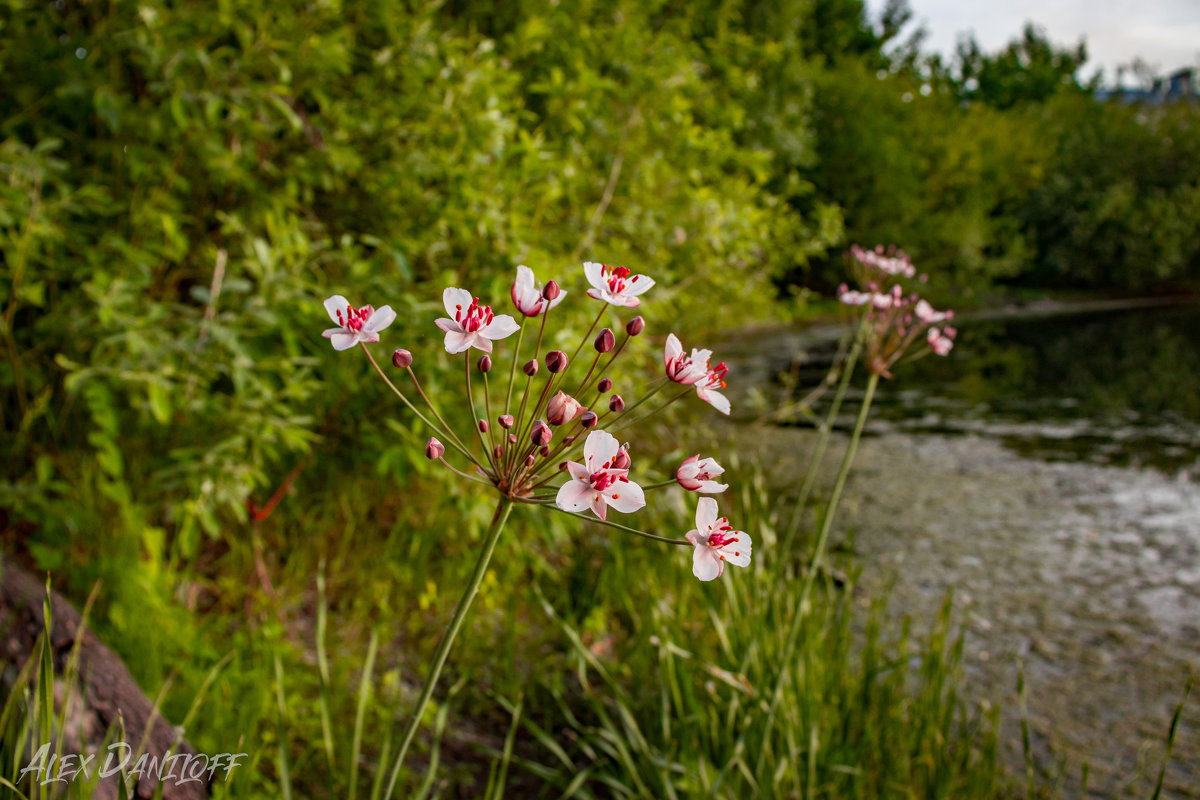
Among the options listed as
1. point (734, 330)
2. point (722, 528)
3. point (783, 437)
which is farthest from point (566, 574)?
point (734, 330)

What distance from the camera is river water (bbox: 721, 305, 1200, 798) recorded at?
11.5 feet

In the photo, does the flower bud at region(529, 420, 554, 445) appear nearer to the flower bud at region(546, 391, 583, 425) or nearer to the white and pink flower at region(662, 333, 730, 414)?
the flower bud at region(546, 391, 583, 425)

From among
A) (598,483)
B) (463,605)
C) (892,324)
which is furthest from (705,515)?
(892,324)

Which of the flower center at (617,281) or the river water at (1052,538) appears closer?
the flower center at (617,281)

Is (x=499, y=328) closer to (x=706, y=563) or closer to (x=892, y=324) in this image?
(x=706, y=563)

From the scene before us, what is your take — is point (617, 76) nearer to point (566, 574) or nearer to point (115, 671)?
point (566, 574)

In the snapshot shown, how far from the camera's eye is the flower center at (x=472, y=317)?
0.92 metres

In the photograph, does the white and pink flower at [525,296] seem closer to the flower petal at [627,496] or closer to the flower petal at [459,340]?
the flower petal at [459,340]

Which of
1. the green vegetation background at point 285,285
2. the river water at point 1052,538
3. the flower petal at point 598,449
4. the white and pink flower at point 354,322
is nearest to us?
the flower petal at point 598,449

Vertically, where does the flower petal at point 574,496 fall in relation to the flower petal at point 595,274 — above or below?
below

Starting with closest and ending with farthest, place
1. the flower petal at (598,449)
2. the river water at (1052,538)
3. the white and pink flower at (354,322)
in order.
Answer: the flower petal at (598,449) → the white and pink flower at (354,322) → the river water at (1052,538)

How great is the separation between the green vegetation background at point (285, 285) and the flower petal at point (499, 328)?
4.94 ft

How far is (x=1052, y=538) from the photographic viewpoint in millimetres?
5699

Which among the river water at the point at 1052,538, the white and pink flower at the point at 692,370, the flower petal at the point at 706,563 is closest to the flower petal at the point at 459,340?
the white and pink flower at the point at 692,370
